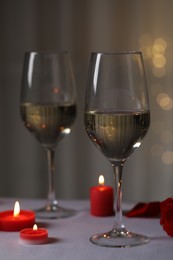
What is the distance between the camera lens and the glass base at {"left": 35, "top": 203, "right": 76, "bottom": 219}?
1254 millimetres

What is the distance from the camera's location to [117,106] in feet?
3.44

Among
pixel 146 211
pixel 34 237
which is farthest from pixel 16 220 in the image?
pixel 146 211

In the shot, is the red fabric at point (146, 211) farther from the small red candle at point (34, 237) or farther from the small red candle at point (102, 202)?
the small red candle at point (34, 237)

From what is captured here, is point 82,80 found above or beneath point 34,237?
above

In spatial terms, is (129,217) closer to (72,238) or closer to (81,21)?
(72,238)

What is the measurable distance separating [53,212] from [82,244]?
0.26 m

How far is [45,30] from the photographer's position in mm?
2877

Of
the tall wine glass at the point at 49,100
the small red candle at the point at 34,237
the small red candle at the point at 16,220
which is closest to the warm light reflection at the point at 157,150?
the tall wine glass at the point at 49,100

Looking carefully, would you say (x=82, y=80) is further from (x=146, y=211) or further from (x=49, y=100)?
(x=146, y=211)

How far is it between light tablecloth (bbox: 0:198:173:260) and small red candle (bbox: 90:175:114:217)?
0.05 feet

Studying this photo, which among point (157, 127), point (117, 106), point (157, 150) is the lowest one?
point (157, 150)

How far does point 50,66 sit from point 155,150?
5.08ft

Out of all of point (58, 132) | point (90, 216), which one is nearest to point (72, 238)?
point (90, 216)

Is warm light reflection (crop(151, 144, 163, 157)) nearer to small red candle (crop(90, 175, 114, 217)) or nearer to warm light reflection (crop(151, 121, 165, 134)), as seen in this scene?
warm light reflection (crop(151, 121, 165, 134))
